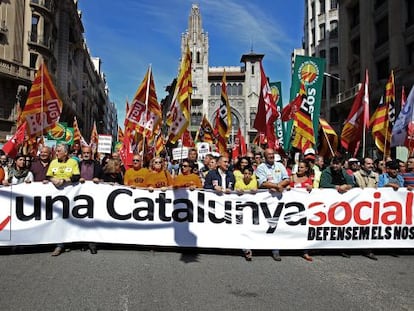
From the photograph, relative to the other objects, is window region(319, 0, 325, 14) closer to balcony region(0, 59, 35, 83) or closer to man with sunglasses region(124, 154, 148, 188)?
balcony region(0, 59, 35, 83)

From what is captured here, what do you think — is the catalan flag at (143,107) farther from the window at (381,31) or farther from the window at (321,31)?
the window at (321,31)

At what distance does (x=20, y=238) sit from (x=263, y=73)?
7.42m

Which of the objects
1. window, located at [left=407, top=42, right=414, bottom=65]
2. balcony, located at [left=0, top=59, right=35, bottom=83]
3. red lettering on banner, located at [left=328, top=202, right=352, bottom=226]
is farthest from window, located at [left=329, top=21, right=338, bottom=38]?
red lettering on banner, located at [left=328, top=202, right=352, bottom=226]

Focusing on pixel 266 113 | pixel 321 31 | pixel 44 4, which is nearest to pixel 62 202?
pixel 266 113

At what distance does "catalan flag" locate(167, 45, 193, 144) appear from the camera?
9.49 metres

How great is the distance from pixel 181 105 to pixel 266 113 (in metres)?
2.70

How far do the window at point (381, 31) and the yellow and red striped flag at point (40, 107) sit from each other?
27.7 m

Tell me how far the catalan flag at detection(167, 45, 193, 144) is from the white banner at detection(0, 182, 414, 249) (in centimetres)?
310

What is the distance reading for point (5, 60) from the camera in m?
29.2

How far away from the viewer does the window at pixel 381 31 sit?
3062cm

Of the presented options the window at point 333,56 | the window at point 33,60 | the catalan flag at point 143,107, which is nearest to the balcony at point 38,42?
the window at point 33,60

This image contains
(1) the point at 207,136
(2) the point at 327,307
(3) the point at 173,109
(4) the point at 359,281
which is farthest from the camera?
(1) the point at 207,136

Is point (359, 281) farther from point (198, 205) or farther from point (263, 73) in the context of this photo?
point (263, 73)

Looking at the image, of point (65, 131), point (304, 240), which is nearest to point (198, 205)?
point (304, 240)
